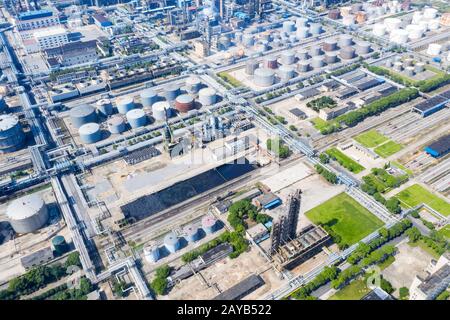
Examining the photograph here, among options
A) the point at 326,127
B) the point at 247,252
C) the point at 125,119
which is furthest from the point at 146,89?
the point at 247,252

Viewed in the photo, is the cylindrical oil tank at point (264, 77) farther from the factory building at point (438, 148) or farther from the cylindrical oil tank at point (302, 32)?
the factory building at point (438, 148)

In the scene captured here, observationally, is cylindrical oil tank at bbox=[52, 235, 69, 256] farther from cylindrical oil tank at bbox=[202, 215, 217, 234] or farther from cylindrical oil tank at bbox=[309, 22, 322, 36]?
cylindrical oil tank at bbox=[309, 22, 322, 36]

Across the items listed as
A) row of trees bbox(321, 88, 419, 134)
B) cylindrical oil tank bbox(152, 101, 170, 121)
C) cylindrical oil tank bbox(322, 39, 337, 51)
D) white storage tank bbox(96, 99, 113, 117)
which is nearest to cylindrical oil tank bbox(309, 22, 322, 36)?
cylindrical oil tank bbox(322, 39, 337, 51)

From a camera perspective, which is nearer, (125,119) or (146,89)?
(125,119)

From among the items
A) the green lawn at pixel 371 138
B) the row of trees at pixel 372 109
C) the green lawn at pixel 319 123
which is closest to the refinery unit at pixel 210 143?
the row of trees at pixel 372 109

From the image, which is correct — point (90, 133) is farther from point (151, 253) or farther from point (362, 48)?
point (362, 48)

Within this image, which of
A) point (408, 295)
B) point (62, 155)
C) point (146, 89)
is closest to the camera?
point (408, 295)

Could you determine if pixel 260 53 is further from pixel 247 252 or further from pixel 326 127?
pixel 247 252

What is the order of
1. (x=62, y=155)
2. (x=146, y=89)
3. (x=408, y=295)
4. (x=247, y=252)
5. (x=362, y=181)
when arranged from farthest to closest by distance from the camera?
1. (x=146, y=89)
2. (x=62, y=155)
3. (x=362, y=181)
4. (x=247, y=252)
5. (x=408, y=295)
